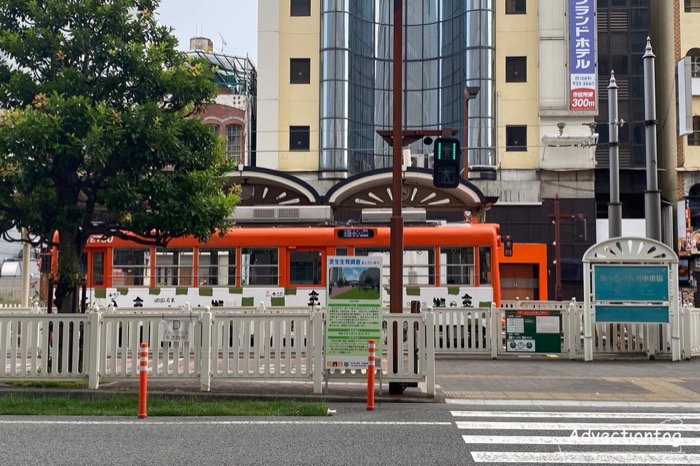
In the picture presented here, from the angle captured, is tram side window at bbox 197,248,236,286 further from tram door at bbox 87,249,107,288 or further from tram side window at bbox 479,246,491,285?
tram side window at bbox 479,246,491,285

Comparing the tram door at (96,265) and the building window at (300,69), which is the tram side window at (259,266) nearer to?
the tram door at (96,265)

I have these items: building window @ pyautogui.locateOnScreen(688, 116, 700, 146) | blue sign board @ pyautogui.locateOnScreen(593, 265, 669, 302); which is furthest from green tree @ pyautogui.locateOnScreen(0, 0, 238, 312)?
building window @ pyautogui.locateOnScreen(688, 116, 700, 146)

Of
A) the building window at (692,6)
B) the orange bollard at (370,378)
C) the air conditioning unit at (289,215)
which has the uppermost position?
the building window at (692,6)

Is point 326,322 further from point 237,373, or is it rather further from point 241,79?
point 241,79

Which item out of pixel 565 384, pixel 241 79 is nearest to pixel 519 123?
pixel 241 79

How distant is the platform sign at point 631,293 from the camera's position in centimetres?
1645

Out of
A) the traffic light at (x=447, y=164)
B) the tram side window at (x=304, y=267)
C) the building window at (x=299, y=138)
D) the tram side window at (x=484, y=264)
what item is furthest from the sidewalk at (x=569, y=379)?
the building window at (x=299, y=138)

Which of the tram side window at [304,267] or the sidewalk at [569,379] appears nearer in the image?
the sidewalk at [569,379]

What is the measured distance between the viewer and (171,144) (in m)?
12.6

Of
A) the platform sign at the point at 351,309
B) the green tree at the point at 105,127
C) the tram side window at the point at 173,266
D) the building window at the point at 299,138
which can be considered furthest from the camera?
the building window at the point at 299,138

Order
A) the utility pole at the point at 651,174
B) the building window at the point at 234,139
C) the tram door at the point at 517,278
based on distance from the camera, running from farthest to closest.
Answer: the building window at the point at 234,139 → the tram door at the point at 517,278 → the utility pole at the point at 651,174

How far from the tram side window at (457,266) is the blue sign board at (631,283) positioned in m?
3.75

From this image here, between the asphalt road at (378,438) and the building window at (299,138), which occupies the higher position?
the building window at (299,138)

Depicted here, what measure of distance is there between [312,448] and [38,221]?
788cm
